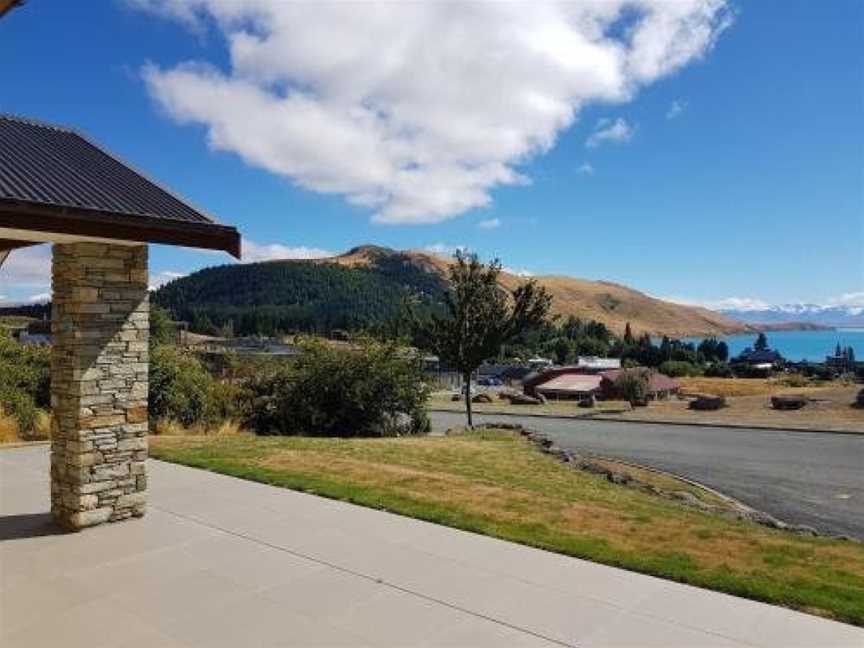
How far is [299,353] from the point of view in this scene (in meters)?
21.2

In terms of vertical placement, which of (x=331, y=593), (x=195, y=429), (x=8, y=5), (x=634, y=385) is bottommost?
(x=331, y=593)

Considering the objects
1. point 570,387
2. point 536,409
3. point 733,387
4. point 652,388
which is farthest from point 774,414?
point 733,387

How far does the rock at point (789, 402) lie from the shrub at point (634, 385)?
24.8ft

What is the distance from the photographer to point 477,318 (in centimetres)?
2634

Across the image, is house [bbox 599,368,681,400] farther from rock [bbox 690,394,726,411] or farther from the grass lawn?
the grass lawn

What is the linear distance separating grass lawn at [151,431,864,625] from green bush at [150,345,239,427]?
300cm

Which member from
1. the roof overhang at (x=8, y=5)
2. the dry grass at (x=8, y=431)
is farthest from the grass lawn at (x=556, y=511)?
the roof overhang at (x=8, y=5)

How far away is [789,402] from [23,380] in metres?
31.1

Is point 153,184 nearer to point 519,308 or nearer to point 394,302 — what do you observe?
point 519,308

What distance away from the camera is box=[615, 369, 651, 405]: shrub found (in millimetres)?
42625

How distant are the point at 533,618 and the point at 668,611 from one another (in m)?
1.08

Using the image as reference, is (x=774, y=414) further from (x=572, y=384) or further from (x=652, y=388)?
(x=572, y=384)

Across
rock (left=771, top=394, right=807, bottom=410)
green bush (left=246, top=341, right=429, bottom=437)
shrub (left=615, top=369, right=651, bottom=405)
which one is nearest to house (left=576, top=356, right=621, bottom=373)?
shrub (left=615, top=369, right=651, bottom=405)

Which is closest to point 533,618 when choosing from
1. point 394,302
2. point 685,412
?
point 685,412
